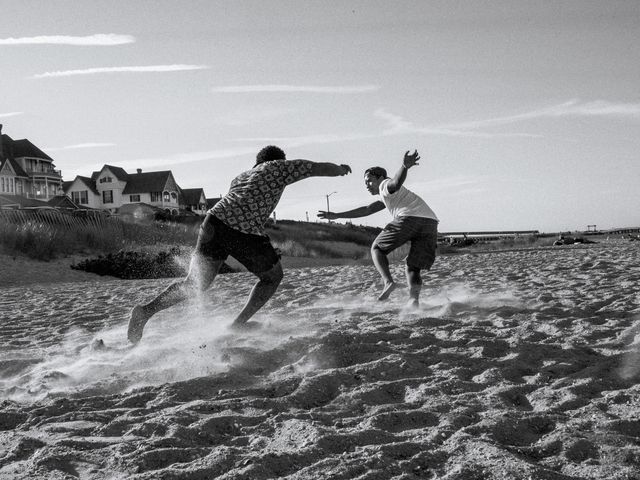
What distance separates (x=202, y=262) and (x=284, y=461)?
275 cm

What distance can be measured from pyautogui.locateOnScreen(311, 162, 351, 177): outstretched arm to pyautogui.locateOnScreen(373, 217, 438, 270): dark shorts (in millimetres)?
1890

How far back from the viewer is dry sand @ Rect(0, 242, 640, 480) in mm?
Result: 3111

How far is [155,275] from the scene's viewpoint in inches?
685

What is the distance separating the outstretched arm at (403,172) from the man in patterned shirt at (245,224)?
120cm

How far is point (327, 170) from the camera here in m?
5.41

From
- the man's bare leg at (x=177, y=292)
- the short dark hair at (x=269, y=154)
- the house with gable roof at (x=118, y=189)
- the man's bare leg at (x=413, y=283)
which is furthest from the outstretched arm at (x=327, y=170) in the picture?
the house with gable roof at (x=118, y=189)

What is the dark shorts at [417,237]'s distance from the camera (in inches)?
282

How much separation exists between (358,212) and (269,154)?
6.04ft

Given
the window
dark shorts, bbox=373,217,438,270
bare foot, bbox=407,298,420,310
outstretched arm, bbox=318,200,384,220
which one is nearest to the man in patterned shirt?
outstretched arm, bbox=318,200,384,220

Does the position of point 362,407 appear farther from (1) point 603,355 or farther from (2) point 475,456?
(1) point 603,355

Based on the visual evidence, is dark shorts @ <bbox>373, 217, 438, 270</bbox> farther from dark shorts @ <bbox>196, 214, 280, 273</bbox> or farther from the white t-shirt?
dark shorts @ <bbox>196, 214, 280, 273</bbox>

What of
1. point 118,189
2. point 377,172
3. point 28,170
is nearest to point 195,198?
point 118,189

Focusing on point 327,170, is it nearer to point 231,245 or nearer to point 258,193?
point 258,193

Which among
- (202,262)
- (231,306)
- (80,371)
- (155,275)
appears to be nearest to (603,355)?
(202,262)
